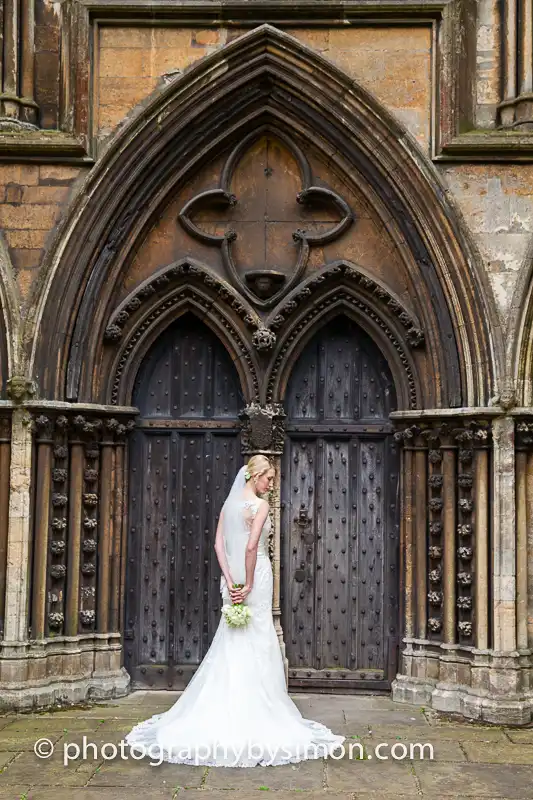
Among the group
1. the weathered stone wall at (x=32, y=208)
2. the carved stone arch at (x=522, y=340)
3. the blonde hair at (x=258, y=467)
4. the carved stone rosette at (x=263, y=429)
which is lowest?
the blonde hair at (x=258, y=467)

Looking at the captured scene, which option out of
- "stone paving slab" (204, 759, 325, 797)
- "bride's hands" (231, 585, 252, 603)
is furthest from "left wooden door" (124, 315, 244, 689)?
"stone paving slab" (204, 759, 325, 797)

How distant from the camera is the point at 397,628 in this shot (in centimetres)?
861

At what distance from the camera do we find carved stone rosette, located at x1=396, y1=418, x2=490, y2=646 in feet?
26.2

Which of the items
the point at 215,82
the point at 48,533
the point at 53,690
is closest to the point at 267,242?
the point at 215,82

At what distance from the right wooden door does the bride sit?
1611 mm

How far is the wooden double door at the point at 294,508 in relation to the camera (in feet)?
28.5

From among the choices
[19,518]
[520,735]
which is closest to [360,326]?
[19,518]

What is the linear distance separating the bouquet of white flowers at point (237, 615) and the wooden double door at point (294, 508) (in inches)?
74.2

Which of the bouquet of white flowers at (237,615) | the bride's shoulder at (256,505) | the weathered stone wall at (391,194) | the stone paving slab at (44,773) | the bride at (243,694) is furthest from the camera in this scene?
the weathered stone wall at (391,194)

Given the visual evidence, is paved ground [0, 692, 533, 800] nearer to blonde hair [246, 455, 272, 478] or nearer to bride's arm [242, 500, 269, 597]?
bride's arm [242, 500, 269, 597]

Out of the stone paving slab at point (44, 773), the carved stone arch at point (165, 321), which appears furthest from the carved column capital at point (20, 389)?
the stone paving slab at point (44, 773)

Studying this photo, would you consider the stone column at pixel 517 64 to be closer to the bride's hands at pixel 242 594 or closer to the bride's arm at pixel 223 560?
the bride's arm at pixel 223 560

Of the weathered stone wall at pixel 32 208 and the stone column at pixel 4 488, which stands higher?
the weathered stone wall at pixel 32 208
